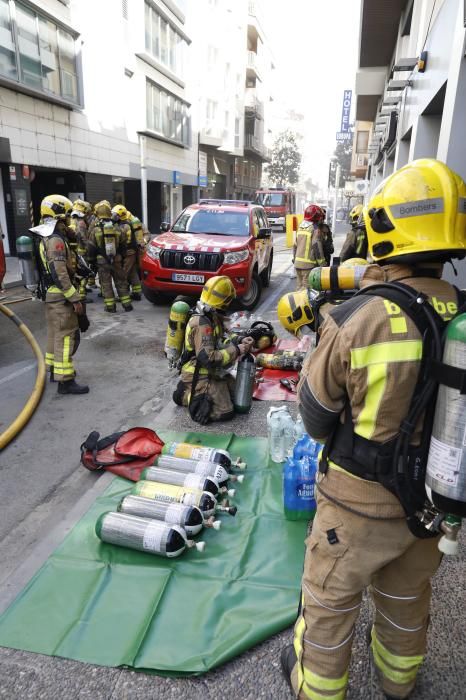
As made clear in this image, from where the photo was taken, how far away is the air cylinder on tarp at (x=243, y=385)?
4906 millimetres

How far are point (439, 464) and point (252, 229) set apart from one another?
28.6 ft

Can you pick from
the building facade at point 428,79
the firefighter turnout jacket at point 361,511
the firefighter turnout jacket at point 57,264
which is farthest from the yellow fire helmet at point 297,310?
the firefighter turnout jacket at point 57,264

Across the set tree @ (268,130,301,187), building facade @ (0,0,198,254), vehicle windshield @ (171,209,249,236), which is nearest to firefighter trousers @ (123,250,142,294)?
vehicle windshield @ (171,209,249,236)

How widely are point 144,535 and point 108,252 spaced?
7110mm

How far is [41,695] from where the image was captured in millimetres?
2111

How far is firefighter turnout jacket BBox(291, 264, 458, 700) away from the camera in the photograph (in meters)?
1.52

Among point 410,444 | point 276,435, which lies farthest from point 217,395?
point 410,444

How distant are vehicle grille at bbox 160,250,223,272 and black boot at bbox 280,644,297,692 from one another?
6.93 m

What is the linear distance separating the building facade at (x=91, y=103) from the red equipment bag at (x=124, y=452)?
13.2m

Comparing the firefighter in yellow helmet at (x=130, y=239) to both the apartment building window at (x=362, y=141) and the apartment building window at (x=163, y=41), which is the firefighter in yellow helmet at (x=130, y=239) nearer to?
the apartment building window at (x=163, y=41)

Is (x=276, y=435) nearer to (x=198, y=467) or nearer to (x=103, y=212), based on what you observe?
(x=198, y=467)

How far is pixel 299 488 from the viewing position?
10.3ft

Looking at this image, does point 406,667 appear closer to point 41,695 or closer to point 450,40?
point 41,695

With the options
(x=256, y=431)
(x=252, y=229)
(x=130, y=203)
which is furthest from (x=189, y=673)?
(x=130, y=203)
